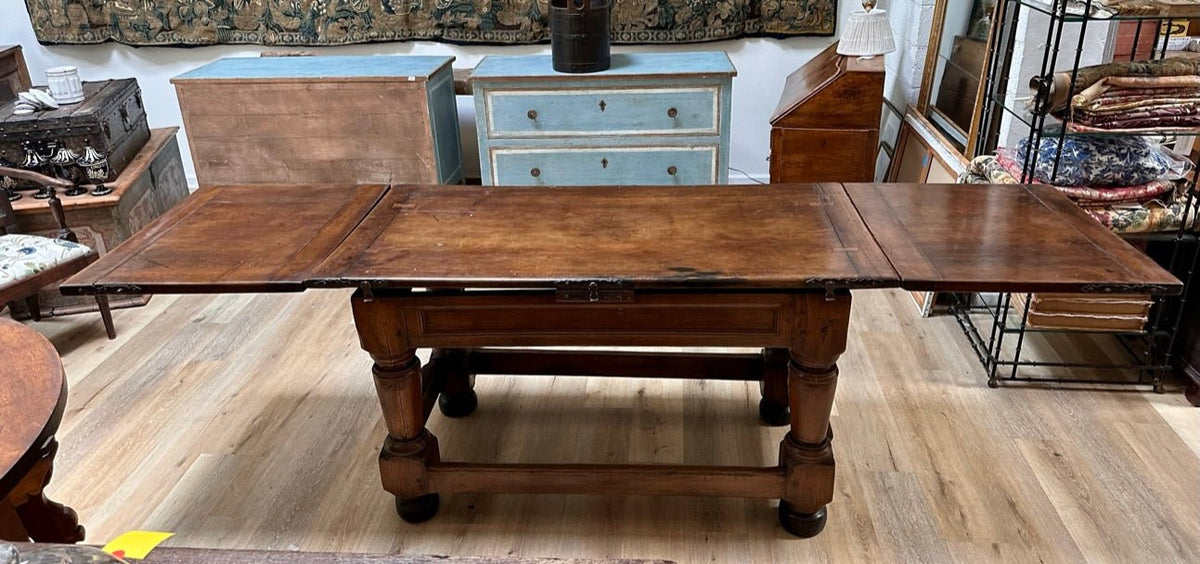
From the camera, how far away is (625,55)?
3.70 metres

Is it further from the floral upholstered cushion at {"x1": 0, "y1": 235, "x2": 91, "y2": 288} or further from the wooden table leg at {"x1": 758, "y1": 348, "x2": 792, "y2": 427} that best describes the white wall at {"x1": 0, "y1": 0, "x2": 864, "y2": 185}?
the wooden table leg at {"x1": 758, "y1": 348, "x2": 792, "y2": 427}

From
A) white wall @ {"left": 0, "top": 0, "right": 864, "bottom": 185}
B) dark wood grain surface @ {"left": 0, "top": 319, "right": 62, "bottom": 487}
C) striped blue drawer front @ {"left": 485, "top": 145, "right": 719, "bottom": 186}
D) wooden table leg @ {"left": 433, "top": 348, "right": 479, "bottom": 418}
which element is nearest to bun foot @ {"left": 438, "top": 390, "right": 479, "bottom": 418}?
wooden table leg @ {"left": 433, "top": 348, "right": 479, "bottom": 418}

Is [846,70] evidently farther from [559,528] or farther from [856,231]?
[559,528]

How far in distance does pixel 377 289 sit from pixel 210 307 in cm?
189

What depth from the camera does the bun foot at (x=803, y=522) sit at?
6.51ft

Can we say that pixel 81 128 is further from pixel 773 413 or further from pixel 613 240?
pixel 773 413

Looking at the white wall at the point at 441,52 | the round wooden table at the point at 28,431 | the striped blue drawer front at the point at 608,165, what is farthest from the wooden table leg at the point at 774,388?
the white wall at the point at 441,52

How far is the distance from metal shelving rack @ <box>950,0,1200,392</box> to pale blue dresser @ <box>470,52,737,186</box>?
102 centimetres

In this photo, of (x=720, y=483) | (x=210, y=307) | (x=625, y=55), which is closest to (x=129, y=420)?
(x=210, y=307)

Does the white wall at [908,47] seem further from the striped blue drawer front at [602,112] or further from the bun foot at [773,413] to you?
the bun foot at [773,413]

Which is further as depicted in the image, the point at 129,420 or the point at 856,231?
the point at 129,420

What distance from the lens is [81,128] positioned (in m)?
3.10

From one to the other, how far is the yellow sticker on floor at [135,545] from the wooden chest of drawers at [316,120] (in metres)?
2.57

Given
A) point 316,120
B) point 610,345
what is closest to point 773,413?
point 610,345
